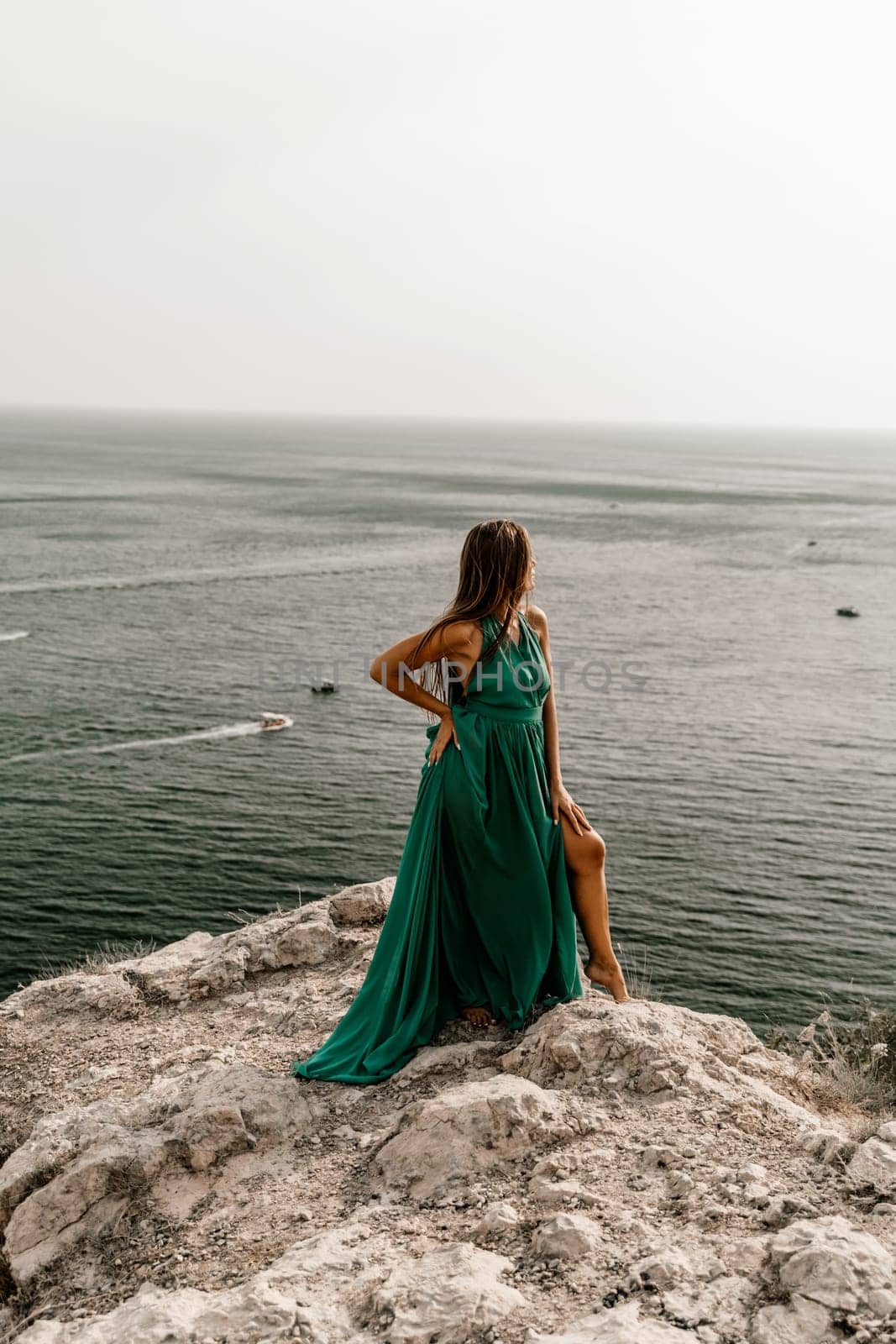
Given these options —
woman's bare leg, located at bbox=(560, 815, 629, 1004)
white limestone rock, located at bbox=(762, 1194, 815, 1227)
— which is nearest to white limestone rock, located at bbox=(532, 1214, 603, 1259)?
white limestone rock, located at bbox=(762, 1194, 815, 1227)

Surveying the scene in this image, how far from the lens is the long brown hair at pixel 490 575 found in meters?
6.03

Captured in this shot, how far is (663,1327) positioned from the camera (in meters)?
4.22

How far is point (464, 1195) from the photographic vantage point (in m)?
5.32

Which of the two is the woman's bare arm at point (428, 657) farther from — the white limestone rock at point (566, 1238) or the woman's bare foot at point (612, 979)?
the white limestone rock at point (566, 1238)

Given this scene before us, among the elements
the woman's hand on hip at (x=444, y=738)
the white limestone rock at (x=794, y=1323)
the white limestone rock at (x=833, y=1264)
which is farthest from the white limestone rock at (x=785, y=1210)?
the woman's hand on hip at (x=444, y=738)

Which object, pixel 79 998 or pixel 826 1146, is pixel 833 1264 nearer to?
pixel 826 1146

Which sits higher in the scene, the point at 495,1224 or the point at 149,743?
the point at 495,1224

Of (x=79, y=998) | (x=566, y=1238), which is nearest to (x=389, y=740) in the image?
(x=79, y=998)

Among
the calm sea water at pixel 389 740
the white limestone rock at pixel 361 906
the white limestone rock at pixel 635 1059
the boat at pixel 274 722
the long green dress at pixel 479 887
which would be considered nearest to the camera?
the white limestone rock at pixel 635 1059

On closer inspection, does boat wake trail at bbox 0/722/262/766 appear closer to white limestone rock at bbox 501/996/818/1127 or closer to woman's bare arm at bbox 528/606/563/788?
woman's bare arm at bbox 528/606/563/788

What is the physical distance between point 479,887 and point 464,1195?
67.3 inches

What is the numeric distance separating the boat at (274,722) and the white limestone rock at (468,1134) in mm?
40881

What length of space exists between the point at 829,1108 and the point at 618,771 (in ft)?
118

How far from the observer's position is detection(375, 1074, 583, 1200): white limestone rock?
18.0ft
